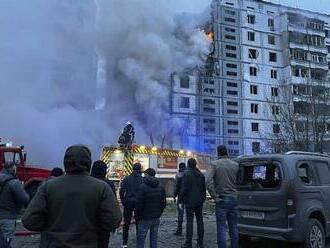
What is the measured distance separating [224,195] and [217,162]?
1.87 feet

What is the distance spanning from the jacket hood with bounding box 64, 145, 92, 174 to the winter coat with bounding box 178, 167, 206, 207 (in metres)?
5.44

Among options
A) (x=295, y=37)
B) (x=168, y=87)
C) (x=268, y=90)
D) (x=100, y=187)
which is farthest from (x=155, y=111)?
(x=100, y=187)

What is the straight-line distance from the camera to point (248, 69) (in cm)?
5281

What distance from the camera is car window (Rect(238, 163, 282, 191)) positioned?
845 cm

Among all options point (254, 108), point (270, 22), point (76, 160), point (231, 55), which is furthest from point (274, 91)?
point (76, 160)

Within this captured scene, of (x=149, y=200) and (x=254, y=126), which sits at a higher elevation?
A: (x=254, y=126)

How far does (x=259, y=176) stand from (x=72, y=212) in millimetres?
5825

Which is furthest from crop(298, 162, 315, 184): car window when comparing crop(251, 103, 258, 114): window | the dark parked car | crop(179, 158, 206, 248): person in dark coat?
crop(251, 103, 258, 114): window

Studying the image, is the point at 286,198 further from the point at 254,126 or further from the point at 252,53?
the point at 252,53

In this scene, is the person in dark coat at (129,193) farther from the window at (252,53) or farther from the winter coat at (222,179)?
the window at (252,53)

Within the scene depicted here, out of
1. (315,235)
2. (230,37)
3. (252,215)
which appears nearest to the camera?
(315,235)

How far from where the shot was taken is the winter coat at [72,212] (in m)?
3.55

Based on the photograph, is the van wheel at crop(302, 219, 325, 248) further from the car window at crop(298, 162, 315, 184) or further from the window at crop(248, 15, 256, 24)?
the window at crop(248, 15, 256, 24)

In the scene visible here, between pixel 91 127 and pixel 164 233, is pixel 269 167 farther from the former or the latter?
pixel 91 127
